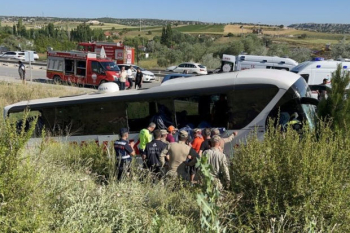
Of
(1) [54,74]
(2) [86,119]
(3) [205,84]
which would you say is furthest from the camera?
(1) [54,74]

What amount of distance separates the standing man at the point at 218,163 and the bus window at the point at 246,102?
8.66 ft

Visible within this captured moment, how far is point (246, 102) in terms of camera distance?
8.99m

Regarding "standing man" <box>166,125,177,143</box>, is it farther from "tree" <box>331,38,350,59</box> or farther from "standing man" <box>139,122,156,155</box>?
"tree" <box>331,38,350,59</box>

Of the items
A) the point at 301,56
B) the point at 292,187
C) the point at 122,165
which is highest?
the point at 292,187

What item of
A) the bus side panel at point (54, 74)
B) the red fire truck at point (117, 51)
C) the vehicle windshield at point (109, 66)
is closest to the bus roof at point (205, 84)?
the vehicle windshield at point (109, 66)

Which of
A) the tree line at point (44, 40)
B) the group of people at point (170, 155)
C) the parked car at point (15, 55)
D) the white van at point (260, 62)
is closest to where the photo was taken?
the group of people at point (170, 155)

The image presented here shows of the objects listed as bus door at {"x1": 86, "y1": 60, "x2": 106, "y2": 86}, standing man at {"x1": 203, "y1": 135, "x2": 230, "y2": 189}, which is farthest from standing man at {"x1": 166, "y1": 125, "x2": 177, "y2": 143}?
bus door at {"x1": 86, "y1": 60, "x2": 106, "y2": 86}

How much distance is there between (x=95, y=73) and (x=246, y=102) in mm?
18542

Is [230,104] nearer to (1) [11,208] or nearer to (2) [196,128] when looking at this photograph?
(2) [196,128]

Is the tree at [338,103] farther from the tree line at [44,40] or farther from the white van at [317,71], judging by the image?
the tree line at [44,40]

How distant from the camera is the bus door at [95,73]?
84.7 feet

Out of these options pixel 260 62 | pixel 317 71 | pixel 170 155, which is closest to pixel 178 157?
pixel 170 155

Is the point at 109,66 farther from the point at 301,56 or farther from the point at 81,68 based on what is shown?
the point at 301,56

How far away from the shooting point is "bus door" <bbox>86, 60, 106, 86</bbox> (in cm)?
2581
